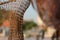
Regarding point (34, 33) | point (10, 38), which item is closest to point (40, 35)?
point (34, 33)

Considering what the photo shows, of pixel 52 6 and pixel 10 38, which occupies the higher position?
pixel 52 6

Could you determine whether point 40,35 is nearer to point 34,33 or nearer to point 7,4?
point 34,33

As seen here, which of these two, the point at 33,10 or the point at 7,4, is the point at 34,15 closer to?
the point at 33,10

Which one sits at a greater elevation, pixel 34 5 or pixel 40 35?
pixel 34 5

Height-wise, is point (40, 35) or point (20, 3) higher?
point (20, 3)

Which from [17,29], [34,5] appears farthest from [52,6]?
[17,29]

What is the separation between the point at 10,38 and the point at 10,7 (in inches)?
5.6

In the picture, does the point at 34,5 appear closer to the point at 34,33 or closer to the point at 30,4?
the point at 30,4

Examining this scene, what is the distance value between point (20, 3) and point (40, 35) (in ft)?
0.56

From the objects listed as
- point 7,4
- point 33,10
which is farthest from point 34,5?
point 7,4

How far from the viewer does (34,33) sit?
2.37 feet

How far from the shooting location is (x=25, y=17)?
73cm

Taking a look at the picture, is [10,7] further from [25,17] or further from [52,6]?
[52,6]

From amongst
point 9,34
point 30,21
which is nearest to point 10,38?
point 9,34
